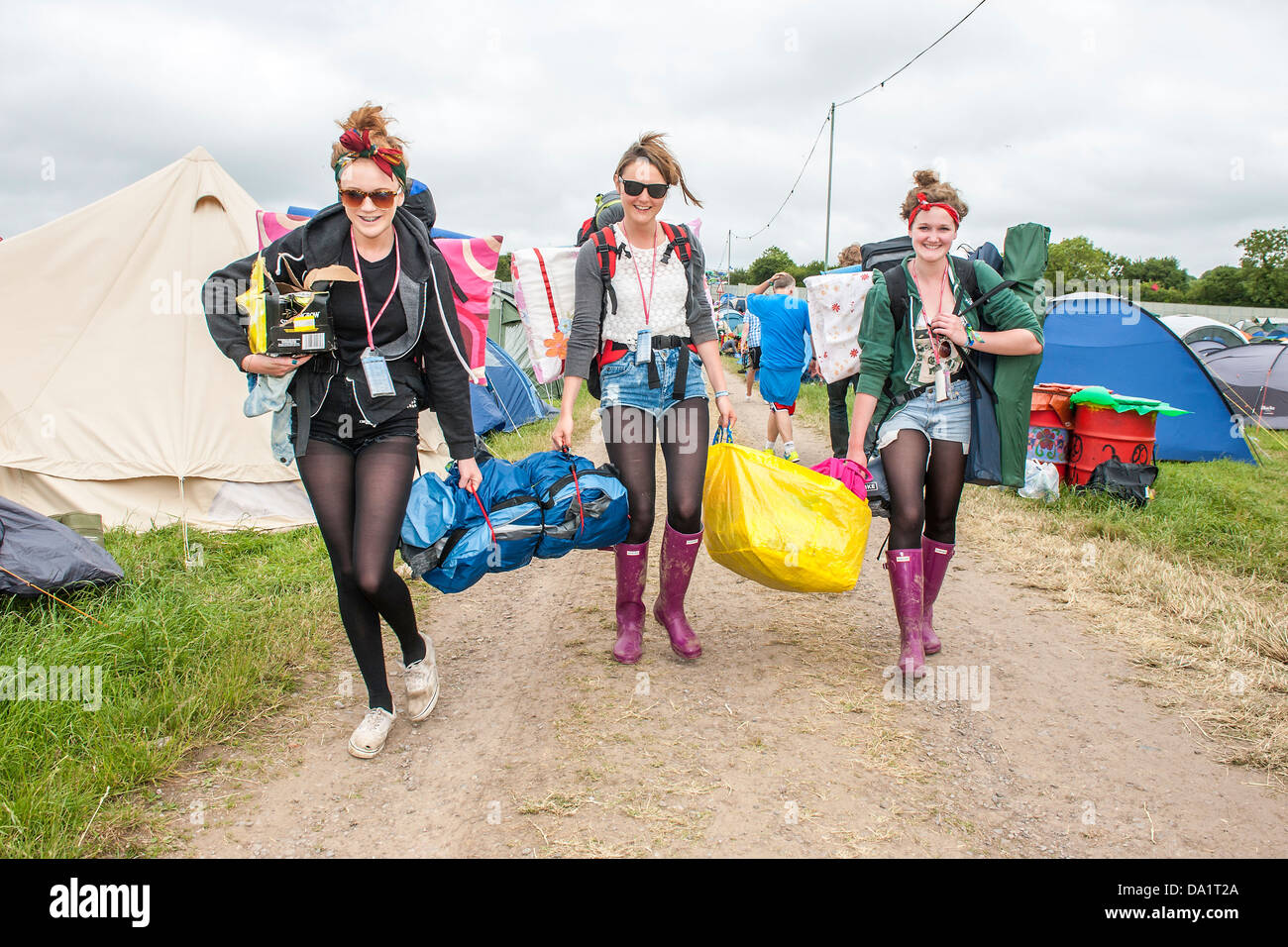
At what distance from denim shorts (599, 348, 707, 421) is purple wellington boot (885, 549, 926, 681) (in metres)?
1.08

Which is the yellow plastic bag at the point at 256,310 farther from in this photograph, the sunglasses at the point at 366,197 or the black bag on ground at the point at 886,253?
the black bag on ground at the point at 886,253

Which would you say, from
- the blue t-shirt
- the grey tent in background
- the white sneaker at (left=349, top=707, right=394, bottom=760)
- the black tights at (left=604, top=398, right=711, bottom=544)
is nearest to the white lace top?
the black tights at (left=604, top=398, right=711, bottom=544)

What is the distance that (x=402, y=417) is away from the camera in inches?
111

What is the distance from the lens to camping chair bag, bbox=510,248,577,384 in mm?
3855

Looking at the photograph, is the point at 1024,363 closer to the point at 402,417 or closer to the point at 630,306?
the point at 630,306

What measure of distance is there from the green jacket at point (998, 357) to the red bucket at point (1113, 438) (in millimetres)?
3722

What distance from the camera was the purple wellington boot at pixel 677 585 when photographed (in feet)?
11.4

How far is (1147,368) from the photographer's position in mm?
8547

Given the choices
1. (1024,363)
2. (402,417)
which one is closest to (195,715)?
(402,417)

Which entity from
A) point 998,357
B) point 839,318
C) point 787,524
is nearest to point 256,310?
point 787,524

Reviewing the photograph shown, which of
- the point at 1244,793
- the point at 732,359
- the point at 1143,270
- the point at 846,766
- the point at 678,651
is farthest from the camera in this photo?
the point at 1143,270

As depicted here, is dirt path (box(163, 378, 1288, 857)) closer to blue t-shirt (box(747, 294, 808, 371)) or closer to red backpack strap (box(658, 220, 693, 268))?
red backpack strap (box(658, 220, 693, 268))

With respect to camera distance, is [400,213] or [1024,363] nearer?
[400,213]
